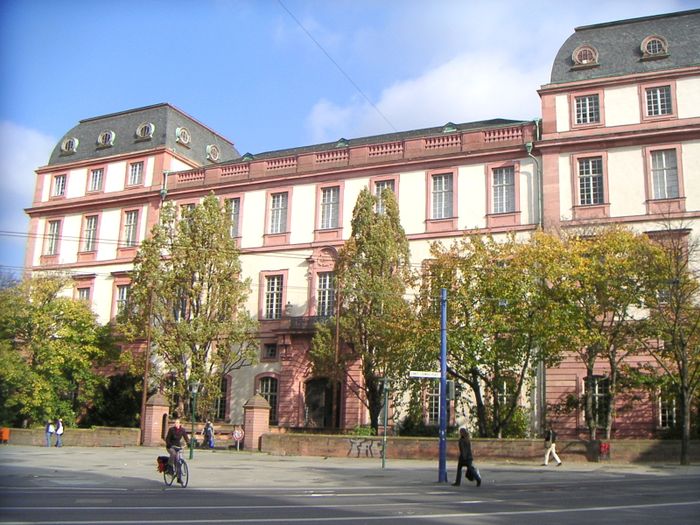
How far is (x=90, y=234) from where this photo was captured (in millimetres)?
50750

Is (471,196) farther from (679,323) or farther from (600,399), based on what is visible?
(679,323)

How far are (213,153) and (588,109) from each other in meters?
26.5

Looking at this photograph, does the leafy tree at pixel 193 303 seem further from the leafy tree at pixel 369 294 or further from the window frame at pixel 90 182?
the window frame at pixel 90 182

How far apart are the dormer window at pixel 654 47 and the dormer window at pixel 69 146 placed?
36.2 meters

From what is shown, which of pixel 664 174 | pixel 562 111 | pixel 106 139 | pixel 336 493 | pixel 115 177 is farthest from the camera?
pixel 106 139

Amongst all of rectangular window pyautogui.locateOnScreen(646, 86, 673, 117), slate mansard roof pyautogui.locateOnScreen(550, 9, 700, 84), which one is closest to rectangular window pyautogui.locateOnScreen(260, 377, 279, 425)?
slate mansard roof pyautogui.locateOnScreen(550, 9, 700, 84)

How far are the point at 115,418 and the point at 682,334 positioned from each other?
29345 millimetres

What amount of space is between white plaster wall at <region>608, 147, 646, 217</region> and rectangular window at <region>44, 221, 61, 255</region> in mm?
34166

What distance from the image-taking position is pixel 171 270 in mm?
41062

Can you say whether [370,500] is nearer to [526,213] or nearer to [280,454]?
[280,454]

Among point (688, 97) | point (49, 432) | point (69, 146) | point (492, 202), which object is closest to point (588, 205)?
point (492, 202)

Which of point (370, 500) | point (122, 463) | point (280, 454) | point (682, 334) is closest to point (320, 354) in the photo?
point (280, 454)

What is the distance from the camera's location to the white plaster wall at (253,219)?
4541 centimetres

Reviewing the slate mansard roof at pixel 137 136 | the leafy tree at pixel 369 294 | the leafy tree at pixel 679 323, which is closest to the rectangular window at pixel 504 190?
the leafy tree at pixel 369 294
